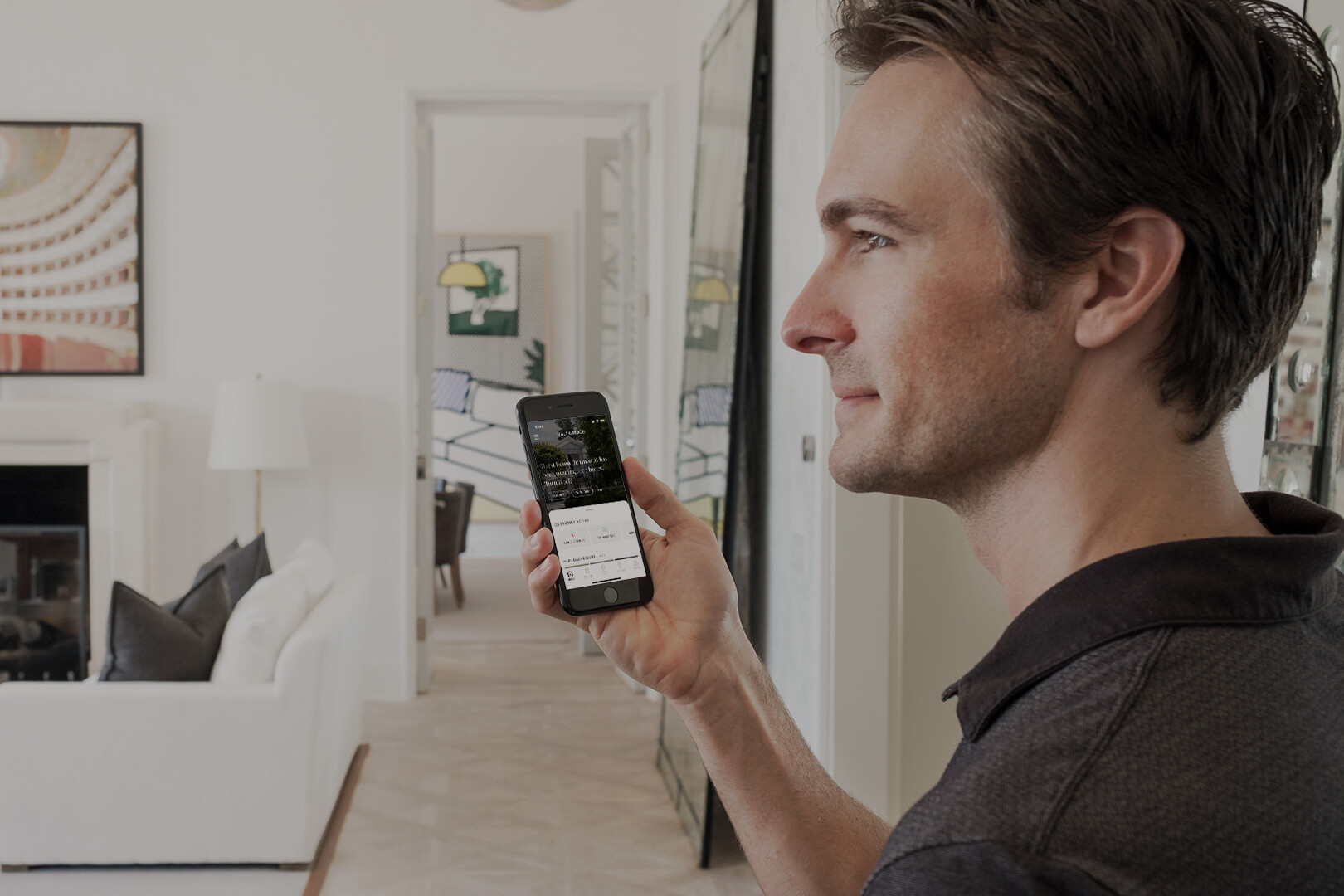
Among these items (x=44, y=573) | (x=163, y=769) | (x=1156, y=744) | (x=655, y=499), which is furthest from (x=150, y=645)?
(x=1156, y=744)

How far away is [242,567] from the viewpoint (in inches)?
134

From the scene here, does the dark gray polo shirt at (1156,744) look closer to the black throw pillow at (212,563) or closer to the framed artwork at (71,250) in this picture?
the black throw pillow at (212,563)

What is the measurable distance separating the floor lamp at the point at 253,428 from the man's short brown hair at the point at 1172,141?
3.83 metres

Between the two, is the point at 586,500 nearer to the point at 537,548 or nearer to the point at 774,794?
the point at 537,548

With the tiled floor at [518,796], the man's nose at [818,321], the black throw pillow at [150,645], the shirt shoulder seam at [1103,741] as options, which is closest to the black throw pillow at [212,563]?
the black throw pillow at [150,645]

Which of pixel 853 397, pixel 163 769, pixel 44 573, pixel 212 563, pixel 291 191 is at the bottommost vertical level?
pixel 163 769

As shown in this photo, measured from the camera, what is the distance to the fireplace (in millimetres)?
4219

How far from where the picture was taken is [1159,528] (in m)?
0.69

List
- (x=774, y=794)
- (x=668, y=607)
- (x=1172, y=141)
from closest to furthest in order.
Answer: (x=1172, y=141)
(x=774, y=794)
(x=668, y=607)

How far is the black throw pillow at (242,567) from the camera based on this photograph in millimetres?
3369

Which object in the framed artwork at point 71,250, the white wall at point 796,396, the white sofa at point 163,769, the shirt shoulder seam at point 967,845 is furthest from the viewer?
the framed artwork at point 71,250

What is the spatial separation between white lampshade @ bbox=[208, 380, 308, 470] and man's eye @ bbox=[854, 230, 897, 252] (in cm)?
372

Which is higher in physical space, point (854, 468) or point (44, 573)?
point (854, 468)

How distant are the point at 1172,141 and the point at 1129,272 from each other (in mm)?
86
